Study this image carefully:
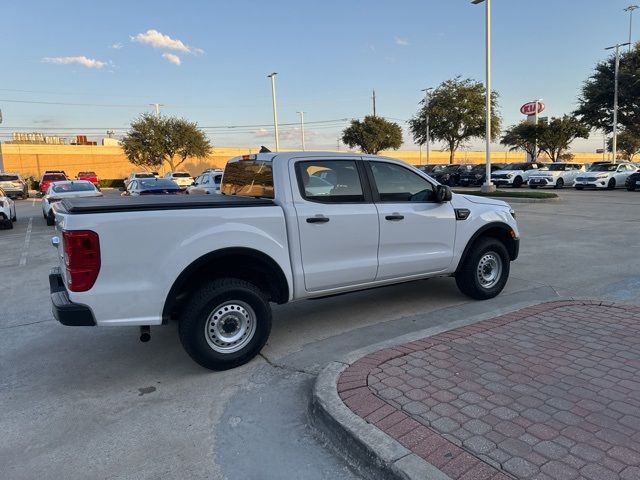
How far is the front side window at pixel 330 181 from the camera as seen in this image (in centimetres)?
481

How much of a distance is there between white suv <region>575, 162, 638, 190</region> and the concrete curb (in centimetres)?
2919

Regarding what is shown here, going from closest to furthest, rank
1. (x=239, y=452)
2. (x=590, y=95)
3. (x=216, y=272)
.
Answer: (x=239, y=452) → (x=216, y=272) → (x=590, y=95)

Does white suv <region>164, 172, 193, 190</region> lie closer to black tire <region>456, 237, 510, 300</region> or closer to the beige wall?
the beige wall

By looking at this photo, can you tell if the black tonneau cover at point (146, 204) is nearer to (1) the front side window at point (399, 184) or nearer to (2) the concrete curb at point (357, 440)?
(1) the front side window at point (399, 184)

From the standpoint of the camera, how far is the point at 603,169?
29.5m

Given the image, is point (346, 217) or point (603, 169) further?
point (603, 169)

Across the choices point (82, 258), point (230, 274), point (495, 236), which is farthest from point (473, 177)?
point (82, 258)

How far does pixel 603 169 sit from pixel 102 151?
195 feet

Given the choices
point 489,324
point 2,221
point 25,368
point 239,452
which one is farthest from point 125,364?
point 2,221

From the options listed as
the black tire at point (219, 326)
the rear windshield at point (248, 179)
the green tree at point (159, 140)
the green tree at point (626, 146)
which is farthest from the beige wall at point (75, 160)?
the black tire at point (219, 326)

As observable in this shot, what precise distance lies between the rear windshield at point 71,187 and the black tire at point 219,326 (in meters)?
14.7

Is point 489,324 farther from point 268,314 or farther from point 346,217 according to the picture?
point 268,314

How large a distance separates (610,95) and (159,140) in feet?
136

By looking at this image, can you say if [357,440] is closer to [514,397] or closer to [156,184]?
[514,397]
